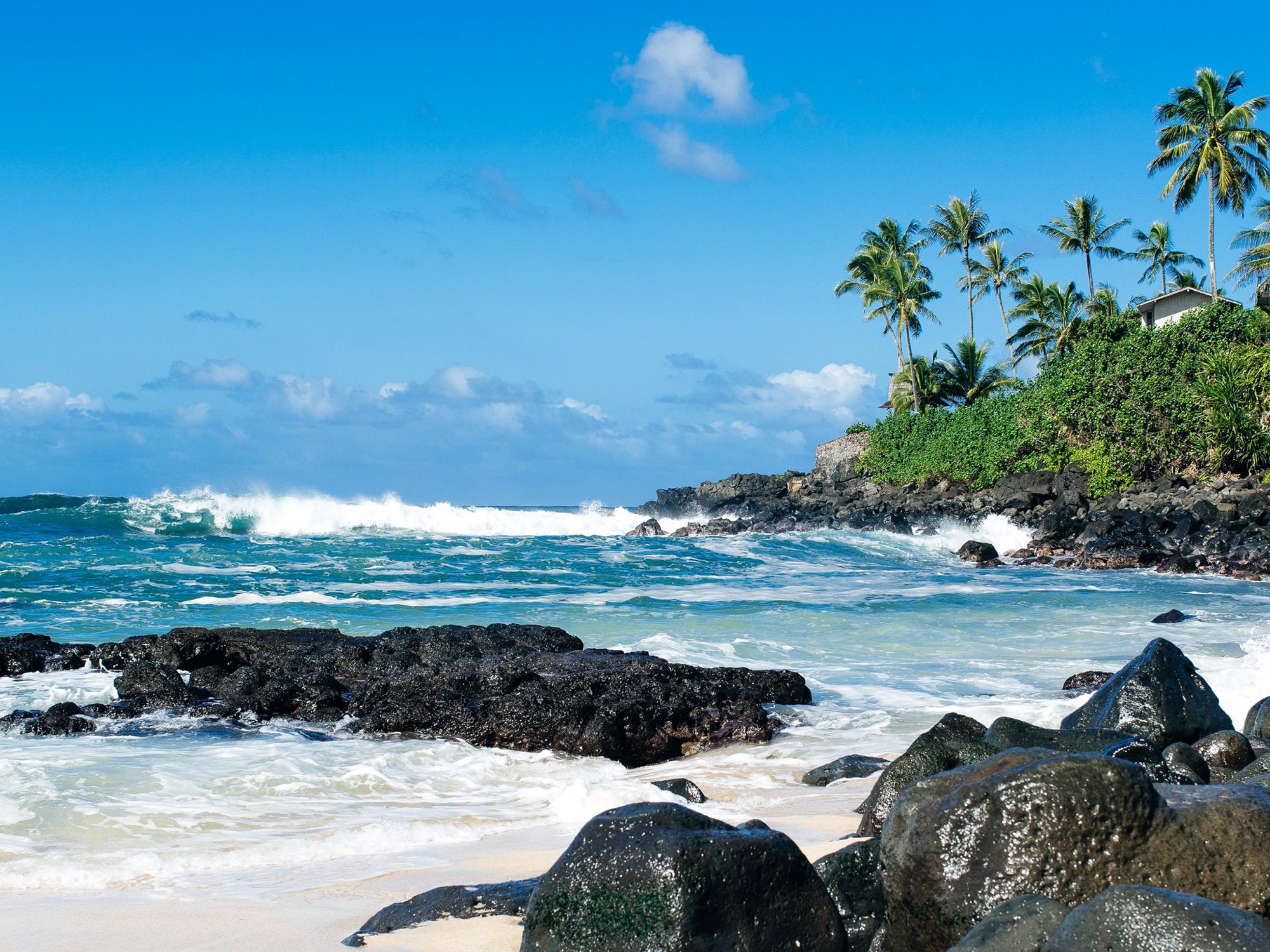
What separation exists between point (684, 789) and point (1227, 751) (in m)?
2.91

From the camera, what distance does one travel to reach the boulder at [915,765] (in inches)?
183

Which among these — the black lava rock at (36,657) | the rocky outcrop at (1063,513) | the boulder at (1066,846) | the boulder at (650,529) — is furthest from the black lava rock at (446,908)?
the boulder at (650,529)

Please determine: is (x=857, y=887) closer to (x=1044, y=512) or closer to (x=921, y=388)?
(x=1044, y=512)

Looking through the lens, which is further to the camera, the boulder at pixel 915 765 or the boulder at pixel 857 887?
the boulder at pixel 915 765

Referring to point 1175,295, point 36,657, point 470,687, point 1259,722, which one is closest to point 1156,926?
point 1259,722

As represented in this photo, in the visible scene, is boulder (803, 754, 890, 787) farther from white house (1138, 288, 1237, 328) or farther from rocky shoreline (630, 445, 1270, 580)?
white house (1138, 288, 1237, 328)

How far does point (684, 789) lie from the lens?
233 inches

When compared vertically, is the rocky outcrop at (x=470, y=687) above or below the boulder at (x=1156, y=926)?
below

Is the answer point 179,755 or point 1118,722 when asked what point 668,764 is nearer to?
point 1118,722

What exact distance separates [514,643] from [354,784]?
4.00m

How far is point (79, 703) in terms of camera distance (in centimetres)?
884

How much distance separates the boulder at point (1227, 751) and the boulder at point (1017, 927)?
2.99 meters

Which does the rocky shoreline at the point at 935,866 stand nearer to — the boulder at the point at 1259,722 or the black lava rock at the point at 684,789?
the black lava rock at the point at 684,789

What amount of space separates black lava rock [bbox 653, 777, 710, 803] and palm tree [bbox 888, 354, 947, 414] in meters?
→ 42.6
